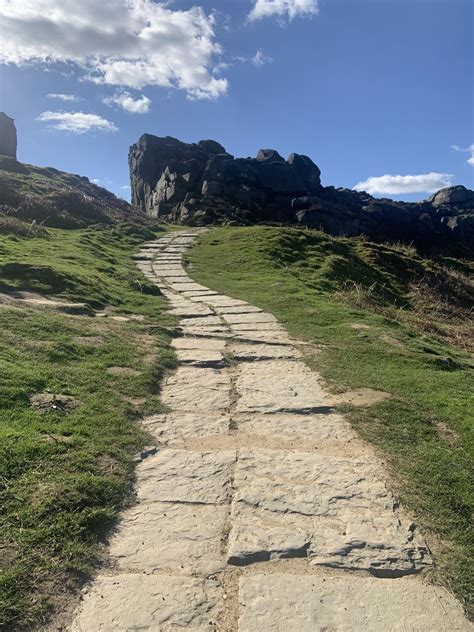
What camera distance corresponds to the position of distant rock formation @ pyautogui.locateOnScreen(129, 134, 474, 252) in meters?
53.5

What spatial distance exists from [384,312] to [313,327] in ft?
12.3

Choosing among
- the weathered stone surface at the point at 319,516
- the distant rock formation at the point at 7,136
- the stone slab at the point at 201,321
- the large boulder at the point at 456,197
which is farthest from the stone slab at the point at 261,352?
the large boulder at the point at 456,197

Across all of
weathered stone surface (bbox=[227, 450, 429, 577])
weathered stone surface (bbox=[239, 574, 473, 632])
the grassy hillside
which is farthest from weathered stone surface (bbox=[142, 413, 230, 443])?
the grassy hillside

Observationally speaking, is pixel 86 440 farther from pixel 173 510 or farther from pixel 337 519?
pixel 337 519

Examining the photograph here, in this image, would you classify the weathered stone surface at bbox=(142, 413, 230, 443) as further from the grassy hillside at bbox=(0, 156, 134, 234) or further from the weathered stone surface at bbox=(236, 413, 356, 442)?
the grassy hillside at bbox=(0, 156, 134, 234)

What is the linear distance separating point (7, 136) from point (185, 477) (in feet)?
240

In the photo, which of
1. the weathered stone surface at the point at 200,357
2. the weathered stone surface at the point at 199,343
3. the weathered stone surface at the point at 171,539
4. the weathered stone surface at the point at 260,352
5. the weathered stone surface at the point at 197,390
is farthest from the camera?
the weathered stone surface at the point at 199,343

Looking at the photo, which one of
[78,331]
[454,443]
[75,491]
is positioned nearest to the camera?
[75,491]

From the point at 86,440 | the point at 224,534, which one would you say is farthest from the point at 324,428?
the point at 86,440

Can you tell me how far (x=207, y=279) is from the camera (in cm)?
1494

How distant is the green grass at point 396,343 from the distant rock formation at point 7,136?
55366mm

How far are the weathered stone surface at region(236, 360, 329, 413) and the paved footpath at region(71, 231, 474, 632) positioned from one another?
0.03 meters

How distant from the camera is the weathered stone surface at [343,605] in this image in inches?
97.2

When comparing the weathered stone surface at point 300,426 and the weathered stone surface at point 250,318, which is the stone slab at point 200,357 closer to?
the weathered stone surface at point 300,426
